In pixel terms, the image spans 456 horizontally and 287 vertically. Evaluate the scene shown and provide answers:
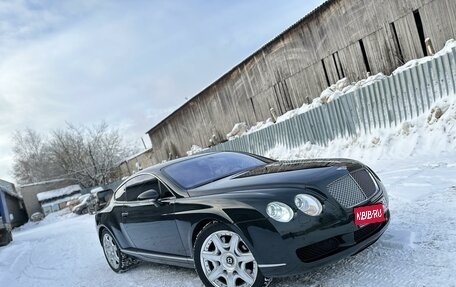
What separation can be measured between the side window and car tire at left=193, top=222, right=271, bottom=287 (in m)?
1.17

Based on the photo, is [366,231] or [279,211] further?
[366,231]

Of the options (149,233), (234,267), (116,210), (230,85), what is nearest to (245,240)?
(234,267)

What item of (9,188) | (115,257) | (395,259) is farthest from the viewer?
(9,188)

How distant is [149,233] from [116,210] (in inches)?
45.2

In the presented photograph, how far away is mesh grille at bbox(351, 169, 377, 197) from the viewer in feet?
12.4

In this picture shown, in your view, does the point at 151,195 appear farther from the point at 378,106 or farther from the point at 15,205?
the point at 15,205

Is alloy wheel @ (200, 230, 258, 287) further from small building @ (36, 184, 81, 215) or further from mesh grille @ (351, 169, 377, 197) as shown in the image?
small building @ (36, 184, 81, 215)

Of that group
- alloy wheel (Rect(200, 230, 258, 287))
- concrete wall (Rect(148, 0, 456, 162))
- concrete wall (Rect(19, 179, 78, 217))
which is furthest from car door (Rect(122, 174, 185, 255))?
concrete wall (Rect(19, 179, 78, 217))

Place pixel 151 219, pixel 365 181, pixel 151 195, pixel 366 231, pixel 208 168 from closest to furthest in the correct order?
pixel 366 231, pixel 365 181, pixel 151 195, pixel 151 219, pixel 208 168

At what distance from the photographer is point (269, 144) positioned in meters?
15.7

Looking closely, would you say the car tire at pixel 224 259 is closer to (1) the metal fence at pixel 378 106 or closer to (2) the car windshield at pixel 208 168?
(2) the car windshield at pixel 208 168

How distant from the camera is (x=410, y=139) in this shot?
9.09 metres

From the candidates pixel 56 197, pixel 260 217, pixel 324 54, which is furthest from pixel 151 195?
pixel 56 197

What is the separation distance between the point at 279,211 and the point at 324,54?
14668mm
